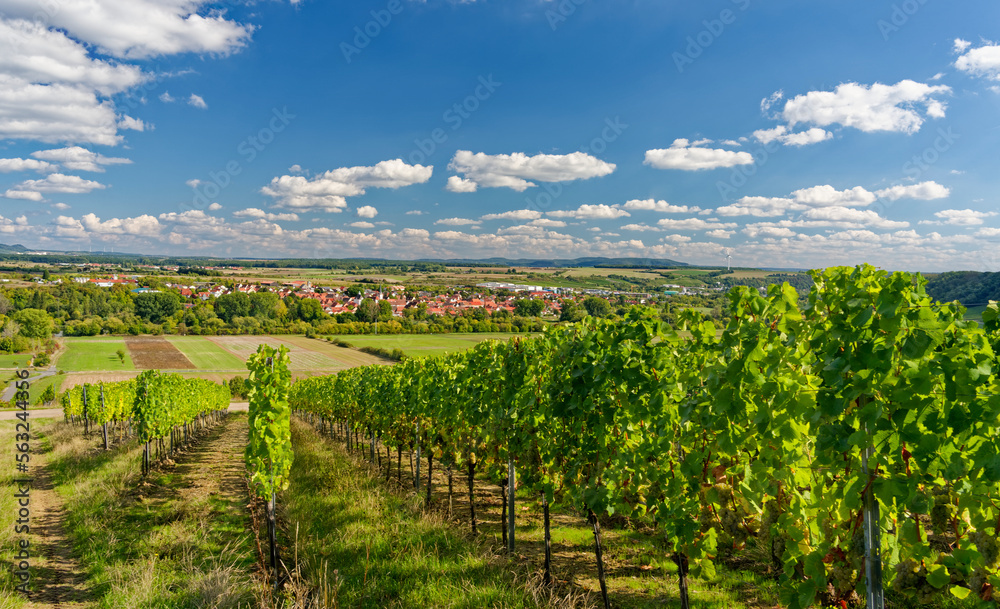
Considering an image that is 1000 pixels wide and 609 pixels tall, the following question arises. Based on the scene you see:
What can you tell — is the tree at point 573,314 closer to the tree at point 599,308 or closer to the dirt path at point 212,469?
the tree at point 599,308

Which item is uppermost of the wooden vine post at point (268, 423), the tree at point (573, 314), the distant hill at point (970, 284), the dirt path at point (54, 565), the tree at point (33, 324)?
the distant hill at point (970, 284)

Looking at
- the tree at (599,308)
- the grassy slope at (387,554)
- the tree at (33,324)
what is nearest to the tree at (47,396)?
the tree at (33,324)

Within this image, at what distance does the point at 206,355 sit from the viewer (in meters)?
67.1

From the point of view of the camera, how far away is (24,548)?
8.16 metres

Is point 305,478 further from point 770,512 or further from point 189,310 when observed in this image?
point 189,310

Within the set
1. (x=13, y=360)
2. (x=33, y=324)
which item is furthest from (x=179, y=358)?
(x=33, y=324)

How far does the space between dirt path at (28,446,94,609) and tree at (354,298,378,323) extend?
87.3 meters

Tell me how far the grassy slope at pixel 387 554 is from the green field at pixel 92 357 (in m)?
63.2

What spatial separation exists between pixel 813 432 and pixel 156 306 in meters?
119

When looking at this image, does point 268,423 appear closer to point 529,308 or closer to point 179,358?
point 529,308

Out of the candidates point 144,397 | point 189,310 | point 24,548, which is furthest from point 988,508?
point 189,310

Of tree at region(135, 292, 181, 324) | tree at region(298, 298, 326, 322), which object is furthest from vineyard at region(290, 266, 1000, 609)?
tree at region(135, 292, 181, 324)

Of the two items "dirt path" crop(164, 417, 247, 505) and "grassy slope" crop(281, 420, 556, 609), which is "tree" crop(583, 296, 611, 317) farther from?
"dirt path" crop(164, 417, 247, 505)

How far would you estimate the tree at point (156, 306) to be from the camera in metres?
95.9
